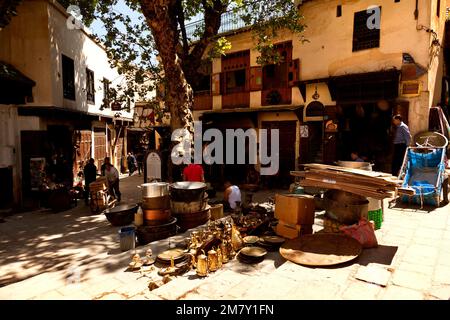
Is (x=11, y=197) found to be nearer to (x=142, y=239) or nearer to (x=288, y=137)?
(x=142, y=239)

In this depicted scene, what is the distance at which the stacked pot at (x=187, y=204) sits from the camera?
834cm

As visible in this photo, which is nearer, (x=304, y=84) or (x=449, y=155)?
(x=449, y=155)

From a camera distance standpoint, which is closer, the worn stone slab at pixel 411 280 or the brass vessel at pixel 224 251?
the worn stone slab at pixel 411 280

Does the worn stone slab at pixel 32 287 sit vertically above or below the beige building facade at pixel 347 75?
below

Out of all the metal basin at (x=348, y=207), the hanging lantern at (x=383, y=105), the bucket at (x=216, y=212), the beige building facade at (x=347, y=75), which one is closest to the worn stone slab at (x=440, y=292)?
the metal basin at (x=348, y=207)

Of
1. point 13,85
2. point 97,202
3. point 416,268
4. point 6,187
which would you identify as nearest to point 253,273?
point 416,268

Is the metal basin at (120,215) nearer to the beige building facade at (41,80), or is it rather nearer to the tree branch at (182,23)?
the beige building facade at (41,80)

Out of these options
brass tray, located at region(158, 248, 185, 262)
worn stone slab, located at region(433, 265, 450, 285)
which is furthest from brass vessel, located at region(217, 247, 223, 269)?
worn stone slab, located at region(433, 265, 450, 285)

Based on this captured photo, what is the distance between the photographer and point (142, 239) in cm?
Answer: 764

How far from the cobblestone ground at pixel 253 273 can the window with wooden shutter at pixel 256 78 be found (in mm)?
9625

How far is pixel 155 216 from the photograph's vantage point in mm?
7758

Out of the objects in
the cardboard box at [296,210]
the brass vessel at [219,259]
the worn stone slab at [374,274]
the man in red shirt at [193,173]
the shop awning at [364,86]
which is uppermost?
the shop awning at [364,86]

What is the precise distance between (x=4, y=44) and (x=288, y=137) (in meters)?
13.6

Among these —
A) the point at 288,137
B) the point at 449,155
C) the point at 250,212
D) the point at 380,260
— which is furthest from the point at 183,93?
the point at 449,155
